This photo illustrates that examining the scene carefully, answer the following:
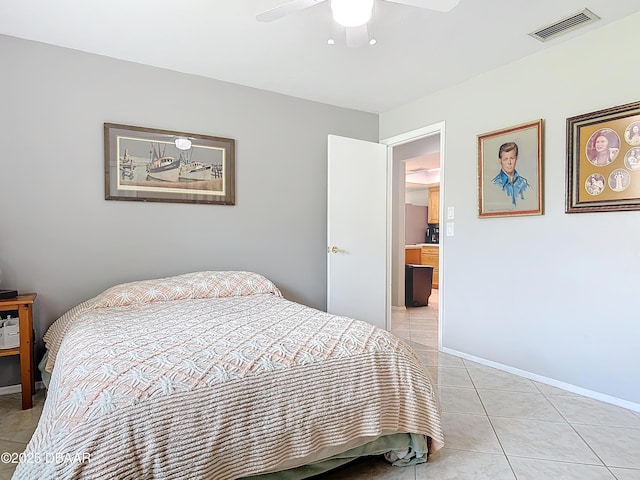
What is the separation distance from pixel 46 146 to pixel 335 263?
2.44m

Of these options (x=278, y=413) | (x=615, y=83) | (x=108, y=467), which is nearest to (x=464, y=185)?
(x=615, y=83)

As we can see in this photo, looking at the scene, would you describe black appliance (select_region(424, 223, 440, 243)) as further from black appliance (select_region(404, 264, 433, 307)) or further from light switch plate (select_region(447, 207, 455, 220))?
light switch plate (select_region(447, 207, 455, 220))

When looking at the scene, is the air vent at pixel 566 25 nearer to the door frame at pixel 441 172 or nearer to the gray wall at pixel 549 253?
the gray wall at pixel 549 253

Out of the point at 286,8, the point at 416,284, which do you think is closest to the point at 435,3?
the point at 286,8

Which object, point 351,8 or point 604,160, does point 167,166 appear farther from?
point 604,160

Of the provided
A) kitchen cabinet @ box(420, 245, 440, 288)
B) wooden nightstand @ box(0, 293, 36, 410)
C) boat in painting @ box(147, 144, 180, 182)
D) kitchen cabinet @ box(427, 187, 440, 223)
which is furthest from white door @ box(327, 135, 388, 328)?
kitchen cabinet @ box(427, 187, 440, 223)

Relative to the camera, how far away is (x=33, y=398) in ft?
8.11

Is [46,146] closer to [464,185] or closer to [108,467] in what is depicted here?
[108,467]

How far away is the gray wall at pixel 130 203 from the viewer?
2615 millimetres

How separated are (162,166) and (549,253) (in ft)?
9.87

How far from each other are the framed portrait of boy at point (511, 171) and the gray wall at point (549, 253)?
6 centimetres

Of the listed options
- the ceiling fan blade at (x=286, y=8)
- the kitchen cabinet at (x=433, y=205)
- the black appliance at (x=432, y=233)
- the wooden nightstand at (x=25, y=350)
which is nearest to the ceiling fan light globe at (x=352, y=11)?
the ceiling fan blade at (x=286, y=8)

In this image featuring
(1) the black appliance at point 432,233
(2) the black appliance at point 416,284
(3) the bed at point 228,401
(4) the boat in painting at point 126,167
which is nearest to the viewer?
(3) the bed at point 228,401

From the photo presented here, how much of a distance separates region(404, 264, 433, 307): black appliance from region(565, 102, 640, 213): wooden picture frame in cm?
317
